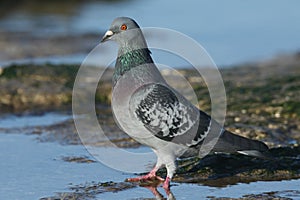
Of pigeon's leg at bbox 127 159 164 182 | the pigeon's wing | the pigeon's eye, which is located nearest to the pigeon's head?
the pigeon's eye

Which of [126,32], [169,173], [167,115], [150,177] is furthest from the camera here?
[126,32]

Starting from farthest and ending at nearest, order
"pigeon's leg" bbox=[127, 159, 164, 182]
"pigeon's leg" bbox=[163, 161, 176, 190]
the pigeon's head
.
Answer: the pigeon's head
"pigeon's leg" bbox=[127, 159, 164, 182]
"pigeon's leg" bbox=[163, 161, 176, 190]

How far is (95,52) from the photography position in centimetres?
1263

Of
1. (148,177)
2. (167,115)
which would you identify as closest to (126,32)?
(167,115)

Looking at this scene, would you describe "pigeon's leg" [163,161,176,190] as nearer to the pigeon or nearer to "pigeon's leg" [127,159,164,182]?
the pigeon

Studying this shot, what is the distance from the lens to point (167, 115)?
561cm

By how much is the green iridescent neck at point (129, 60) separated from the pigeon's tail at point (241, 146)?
0.88m

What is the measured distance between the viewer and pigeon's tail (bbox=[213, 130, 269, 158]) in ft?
18.2

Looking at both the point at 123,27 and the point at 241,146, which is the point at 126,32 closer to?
the point at 123,27

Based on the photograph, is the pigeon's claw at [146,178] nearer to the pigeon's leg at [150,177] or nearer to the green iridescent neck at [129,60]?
the pigeon's leg at [150,177]

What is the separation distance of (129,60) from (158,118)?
1.77ft

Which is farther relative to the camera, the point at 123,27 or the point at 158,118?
the point at 123,27

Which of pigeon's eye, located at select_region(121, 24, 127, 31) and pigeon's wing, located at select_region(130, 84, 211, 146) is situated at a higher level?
pigeon's eye, located at select_region(121, 24, 127, 31)

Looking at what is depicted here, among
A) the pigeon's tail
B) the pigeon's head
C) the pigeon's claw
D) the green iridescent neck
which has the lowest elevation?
the pigeon's claw
